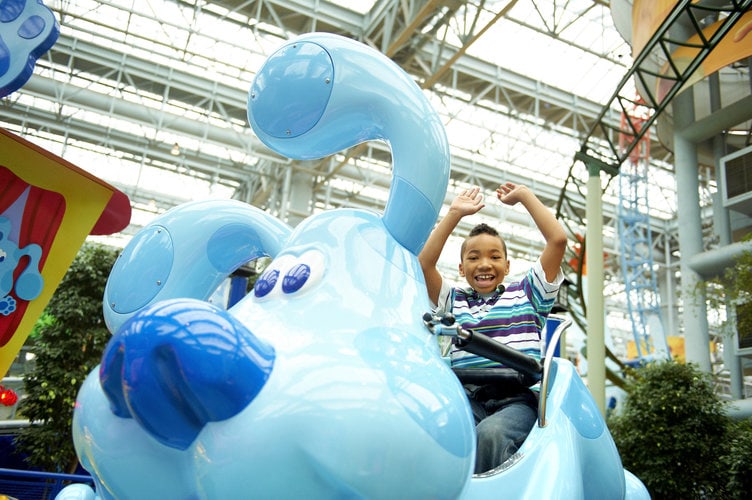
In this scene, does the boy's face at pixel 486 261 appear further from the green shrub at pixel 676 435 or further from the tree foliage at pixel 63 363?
the tree foliage at pixel 63 363

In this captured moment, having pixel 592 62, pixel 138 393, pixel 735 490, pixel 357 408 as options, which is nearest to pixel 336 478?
pixel 357 408

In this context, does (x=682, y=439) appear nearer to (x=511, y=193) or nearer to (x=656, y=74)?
(x=656, y=74)

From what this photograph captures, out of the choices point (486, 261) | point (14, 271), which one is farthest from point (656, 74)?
point (14, 271)

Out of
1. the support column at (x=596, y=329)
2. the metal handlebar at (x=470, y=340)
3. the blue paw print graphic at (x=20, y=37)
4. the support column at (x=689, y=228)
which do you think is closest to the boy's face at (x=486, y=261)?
the metal handlebar at (x=470, y=340)

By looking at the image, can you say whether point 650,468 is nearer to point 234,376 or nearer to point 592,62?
point 234,376

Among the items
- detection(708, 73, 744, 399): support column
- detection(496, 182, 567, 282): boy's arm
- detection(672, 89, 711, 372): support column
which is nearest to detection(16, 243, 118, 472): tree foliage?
detection(496, 182, 567, 282): boy's arm

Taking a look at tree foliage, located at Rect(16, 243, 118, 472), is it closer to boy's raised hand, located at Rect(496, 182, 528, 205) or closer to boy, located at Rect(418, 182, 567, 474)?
boy, located at Rect(418, 182, 567, 474)

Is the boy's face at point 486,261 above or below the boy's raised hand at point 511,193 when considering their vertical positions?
below

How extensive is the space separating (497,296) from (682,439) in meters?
6.02

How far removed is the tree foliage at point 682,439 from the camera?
656 centimetres

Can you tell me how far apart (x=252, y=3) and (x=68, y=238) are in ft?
27.9

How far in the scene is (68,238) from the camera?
346 centimetres

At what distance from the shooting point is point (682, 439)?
6891 millimetres

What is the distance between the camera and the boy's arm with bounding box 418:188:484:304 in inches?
66.2
